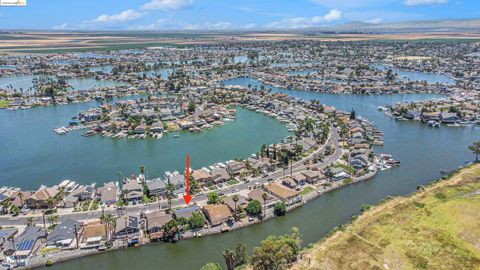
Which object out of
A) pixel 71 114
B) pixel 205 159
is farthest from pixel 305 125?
pixel 71 114

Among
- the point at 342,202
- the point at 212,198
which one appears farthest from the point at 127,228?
the point at 342,202

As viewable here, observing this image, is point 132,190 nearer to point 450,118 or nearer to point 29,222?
point 29,222

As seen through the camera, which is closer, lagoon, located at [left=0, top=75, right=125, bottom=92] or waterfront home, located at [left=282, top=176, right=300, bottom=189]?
waterfront home, located at [left=282, top=176, right=300, bottom=189]

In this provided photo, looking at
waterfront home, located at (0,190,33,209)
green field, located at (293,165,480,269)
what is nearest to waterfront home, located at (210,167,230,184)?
green field, located at (293,165,480,269)

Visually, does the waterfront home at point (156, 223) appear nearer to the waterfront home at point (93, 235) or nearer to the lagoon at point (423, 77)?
the waterfront home at point (93, 235)

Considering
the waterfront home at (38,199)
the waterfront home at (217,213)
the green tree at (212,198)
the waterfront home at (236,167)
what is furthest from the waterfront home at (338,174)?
the waterfront home at (38,199)

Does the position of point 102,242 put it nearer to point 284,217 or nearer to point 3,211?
point 3,211

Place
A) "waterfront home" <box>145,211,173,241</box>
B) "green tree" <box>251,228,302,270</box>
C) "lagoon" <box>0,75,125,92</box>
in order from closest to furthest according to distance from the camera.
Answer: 1. "green tree" <box>251,228,302,270</box>
2. "waterfront home" <box>145,211,173,241</box>
3. "lagoon" <box>0,75,125,92</box>

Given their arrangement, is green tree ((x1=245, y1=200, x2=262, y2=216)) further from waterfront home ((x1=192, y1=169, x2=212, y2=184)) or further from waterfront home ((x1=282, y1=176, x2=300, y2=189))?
waterfront home ((x1=192, y1=169, x2=212, y2=184))
